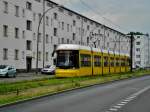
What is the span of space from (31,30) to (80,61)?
35267mm

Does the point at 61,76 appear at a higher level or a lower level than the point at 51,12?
lower

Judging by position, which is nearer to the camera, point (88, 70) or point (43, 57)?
point (88, 70)

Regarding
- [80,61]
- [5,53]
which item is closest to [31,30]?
[5,53]

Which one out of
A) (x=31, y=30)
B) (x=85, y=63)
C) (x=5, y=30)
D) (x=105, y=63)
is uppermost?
(x=31, y=30)

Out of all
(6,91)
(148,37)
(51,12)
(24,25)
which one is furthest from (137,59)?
(6,91)

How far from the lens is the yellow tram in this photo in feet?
137

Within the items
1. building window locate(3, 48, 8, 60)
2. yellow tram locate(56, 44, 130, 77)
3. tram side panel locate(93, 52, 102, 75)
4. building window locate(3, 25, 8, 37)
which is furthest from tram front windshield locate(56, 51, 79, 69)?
building window locate(3, 25, 8, 37)

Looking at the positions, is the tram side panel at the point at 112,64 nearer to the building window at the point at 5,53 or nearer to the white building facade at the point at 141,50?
the building window at the point at 5,53

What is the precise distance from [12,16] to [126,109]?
2204 inches

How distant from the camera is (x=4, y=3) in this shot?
6694 cm

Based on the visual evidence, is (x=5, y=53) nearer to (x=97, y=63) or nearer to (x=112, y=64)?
(x=112, y=64)

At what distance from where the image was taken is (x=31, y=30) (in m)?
77.1

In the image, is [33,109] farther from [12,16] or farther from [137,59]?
[137,59]

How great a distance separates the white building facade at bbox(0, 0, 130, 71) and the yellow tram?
17.1 meters
